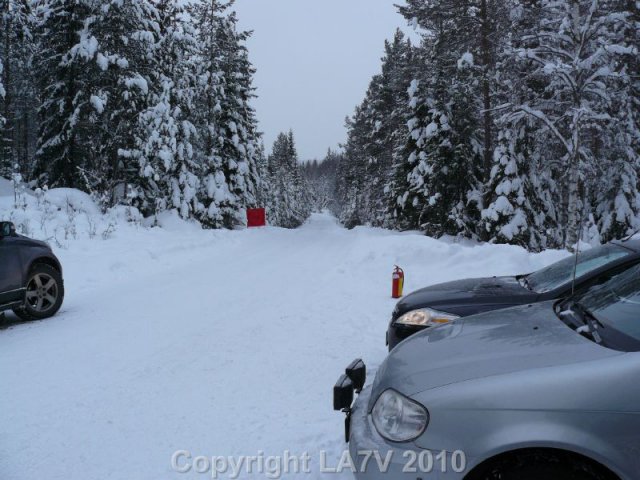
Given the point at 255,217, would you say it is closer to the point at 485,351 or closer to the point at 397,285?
the point at 397,285

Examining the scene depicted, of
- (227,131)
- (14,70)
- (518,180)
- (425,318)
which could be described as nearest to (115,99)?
(227,131)

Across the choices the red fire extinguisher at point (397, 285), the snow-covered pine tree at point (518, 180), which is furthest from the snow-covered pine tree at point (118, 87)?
the snow-covered pine tree at point (518, 180)

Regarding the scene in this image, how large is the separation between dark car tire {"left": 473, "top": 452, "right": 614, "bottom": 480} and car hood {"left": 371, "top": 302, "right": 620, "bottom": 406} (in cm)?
39

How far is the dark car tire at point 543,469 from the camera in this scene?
6.46ft

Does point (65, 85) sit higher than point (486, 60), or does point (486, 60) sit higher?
point (65, 85)

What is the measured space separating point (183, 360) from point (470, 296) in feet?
11.6

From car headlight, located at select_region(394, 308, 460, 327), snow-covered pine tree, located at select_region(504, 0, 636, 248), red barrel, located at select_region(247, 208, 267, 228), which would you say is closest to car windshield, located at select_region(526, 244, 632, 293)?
car headlight, located at select_region(394, 308, 460, 327)

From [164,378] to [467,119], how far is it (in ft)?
63.9

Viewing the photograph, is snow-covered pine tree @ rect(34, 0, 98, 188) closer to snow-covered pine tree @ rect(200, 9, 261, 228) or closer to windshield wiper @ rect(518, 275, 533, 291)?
snow-covered pine tree @ rect(200, 9, 261, 228)

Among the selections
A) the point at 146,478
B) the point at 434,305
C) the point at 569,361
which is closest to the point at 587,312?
the point at 569,361

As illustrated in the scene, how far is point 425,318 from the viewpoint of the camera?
474cm

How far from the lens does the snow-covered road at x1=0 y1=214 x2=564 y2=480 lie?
3.69m

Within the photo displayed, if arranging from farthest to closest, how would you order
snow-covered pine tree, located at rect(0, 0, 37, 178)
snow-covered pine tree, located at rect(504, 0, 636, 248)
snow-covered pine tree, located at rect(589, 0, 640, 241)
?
snow-covered pine tree, located at rect(0, 0, 37, 178) < snow-covered pine tree, located at rect(589, 0, 640, 241) < snow-covered pine tree, located at rect(504, 0, 636, 248)

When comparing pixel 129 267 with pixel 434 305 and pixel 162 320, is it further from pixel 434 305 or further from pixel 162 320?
pixel 434 305
